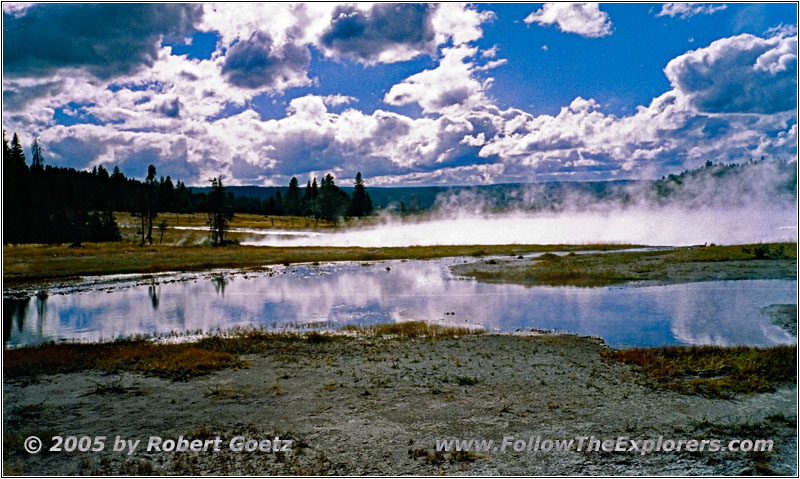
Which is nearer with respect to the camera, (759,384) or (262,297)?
(759,384)

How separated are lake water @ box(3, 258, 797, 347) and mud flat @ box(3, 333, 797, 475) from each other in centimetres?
835

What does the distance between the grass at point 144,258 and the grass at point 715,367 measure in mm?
51048

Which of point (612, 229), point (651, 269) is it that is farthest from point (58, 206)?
point (612, 229)

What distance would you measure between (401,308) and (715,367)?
63.9 feet

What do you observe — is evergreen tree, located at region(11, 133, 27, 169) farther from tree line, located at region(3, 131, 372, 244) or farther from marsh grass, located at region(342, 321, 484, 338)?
marsh grass, located at region(342, 321, 484, 338)

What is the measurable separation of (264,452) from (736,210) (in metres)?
194

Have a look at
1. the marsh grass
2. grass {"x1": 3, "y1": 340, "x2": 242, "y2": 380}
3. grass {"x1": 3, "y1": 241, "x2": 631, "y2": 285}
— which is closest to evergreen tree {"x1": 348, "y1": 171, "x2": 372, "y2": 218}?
grass {"x1": 3, "y1": 241, "x2": 631, "y2": 285}

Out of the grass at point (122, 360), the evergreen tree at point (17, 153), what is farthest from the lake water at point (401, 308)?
the evergreen tree at point (17, 153)

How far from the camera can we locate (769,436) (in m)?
12.2

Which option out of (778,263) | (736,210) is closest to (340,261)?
(778,263)

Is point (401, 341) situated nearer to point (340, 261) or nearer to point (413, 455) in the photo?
point (413, 455)

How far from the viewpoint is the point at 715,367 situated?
17562 millimetres

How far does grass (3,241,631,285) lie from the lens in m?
56.7

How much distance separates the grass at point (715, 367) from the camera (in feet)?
51.2
